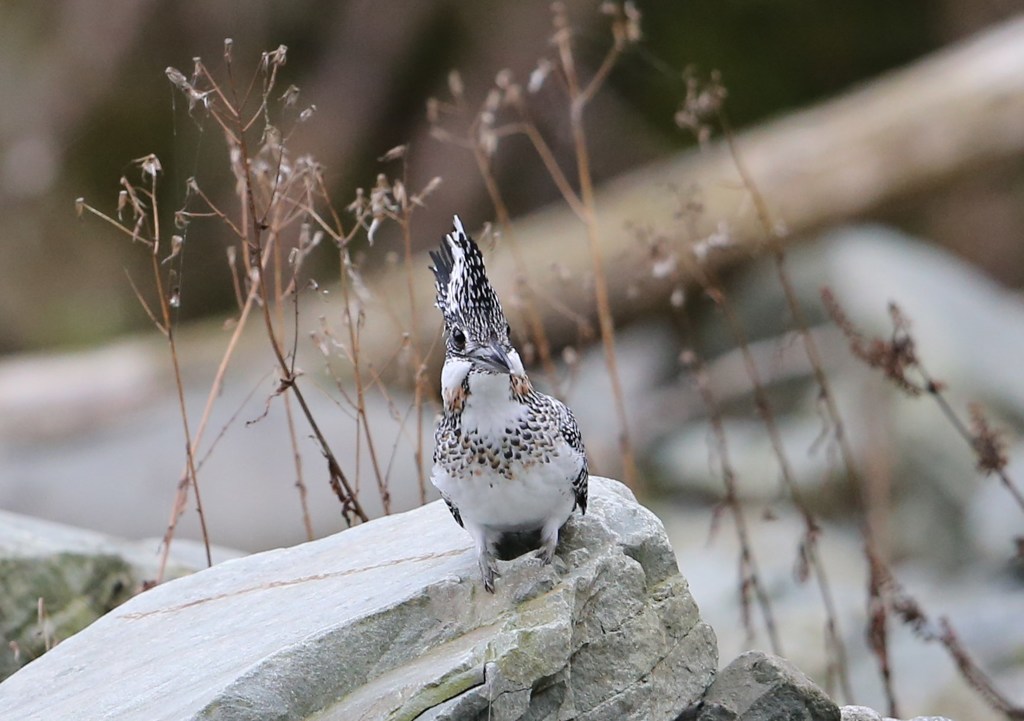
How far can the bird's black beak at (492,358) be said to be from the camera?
287 cm

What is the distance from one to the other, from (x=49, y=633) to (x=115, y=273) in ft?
30.8

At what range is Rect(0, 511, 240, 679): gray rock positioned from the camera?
4.71 meters

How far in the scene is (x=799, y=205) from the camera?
9.89 meters

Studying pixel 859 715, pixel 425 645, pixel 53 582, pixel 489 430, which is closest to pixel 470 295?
pixel 489 430

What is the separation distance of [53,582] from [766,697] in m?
2.57

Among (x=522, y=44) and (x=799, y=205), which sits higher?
(x=522, y=44)

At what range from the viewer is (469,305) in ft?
Answer: 9.62

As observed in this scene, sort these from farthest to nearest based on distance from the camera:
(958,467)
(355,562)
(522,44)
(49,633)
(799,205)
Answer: (522,44) → (799,205) → (958,467) → (49,633) → (355,562)

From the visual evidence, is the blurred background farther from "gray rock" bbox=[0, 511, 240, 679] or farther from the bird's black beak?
the bird's black beak

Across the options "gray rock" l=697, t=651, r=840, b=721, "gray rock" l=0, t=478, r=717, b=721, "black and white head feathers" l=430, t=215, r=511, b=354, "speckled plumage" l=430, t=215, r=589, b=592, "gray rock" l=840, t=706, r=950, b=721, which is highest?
"black and white head feathers" l=430, t=215, r=511, b=354

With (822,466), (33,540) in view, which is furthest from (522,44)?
(33,540)

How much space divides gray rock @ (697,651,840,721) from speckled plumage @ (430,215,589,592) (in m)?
0.62

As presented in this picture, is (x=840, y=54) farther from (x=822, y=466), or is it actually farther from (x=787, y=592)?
(x=787, y=592)


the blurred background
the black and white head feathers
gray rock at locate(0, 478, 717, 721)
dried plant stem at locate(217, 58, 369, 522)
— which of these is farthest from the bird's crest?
the blurred background
